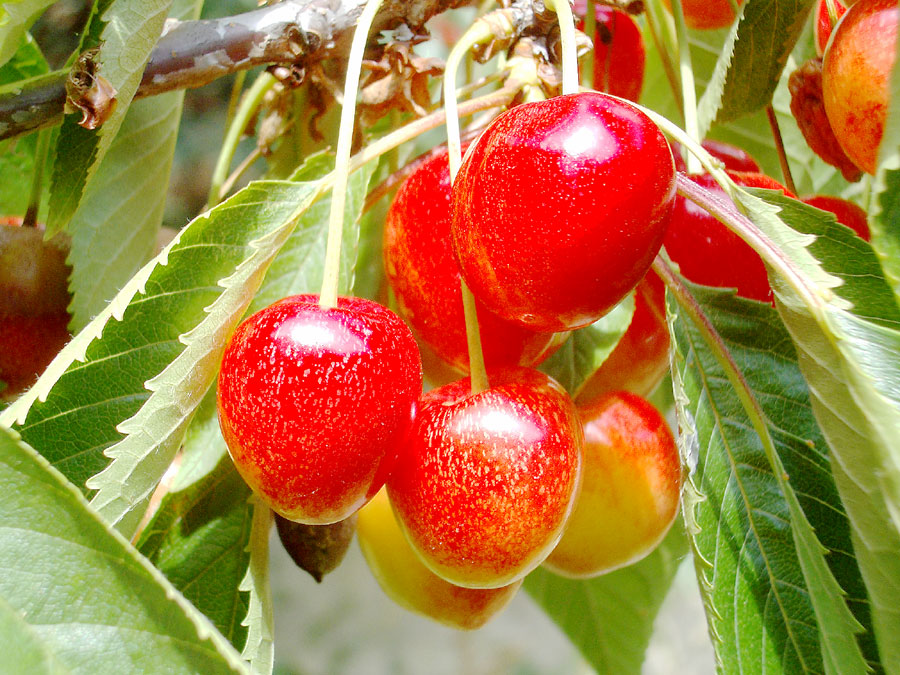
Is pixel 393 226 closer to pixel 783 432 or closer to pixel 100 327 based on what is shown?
pixel 100 327

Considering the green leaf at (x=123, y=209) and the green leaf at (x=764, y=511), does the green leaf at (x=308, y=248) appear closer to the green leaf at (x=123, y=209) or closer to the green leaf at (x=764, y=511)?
the green leaf at (x=123, y=209)

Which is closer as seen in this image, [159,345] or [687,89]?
[159,345]

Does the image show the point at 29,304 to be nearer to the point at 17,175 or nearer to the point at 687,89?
the point at 17,175

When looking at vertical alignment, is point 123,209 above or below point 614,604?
above

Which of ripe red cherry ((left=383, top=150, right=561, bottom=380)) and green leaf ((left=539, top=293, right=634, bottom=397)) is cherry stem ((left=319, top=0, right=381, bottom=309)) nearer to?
ripe red cherry ((left=383, top=150, right=561, bottom=380))

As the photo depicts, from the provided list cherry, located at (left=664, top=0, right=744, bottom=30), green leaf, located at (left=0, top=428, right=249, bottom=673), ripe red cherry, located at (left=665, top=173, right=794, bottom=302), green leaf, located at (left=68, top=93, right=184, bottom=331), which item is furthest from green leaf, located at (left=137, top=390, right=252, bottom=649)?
cherry, located at (left=664, top=0, right=744, bottom=30)

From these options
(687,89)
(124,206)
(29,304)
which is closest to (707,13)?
(687,89)

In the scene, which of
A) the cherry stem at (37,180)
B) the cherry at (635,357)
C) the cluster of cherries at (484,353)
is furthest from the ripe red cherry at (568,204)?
the cherry stem at (37,180)
